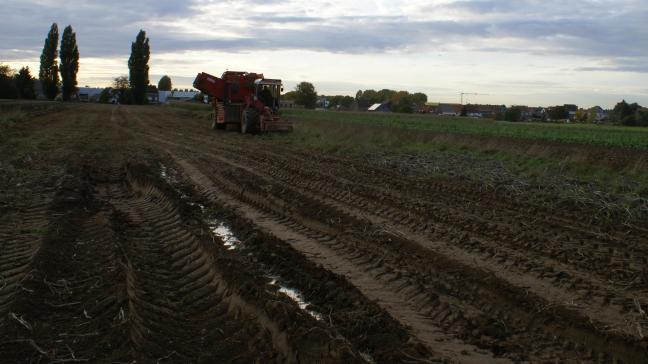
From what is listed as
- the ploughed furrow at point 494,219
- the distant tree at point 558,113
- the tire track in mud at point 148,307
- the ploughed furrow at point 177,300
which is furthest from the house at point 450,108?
the tire track in mud at point 148,307

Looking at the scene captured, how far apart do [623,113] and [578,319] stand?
5228 centimetres

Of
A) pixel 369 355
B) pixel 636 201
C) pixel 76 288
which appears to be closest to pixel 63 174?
pixel 76 288

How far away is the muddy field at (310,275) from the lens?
14.2ft

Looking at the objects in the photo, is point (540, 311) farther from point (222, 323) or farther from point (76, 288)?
point (76, 288)

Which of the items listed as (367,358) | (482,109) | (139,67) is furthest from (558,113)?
(367,358)

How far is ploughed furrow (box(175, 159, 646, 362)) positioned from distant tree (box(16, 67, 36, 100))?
239ft

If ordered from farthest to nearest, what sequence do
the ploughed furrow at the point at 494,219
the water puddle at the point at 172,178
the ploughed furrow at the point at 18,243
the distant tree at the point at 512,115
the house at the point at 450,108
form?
1. the house at the point at 450,108
2. the distant tree at the point at 512,115
3. the water puddle at the point at 172,178
4. the ploughed furrow at the point at 494,219
5. the ploughed furrow at the point at 18,243

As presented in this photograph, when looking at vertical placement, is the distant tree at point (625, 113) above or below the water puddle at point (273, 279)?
above

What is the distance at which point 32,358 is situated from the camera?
3.87 m

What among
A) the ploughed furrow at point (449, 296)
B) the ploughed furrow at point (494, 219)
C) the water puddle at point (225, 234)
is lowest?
the water puddle at point (225, 234)

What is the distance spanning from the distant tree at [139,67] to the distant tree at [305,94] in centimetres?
2355

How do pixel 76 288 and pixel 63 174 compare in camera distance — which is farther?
pixel 63 174

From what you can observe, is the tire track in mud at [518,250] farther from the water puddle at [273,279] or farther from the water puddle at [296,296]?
the water puddle at [296,296]

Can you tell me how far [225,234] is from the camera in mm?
7855
